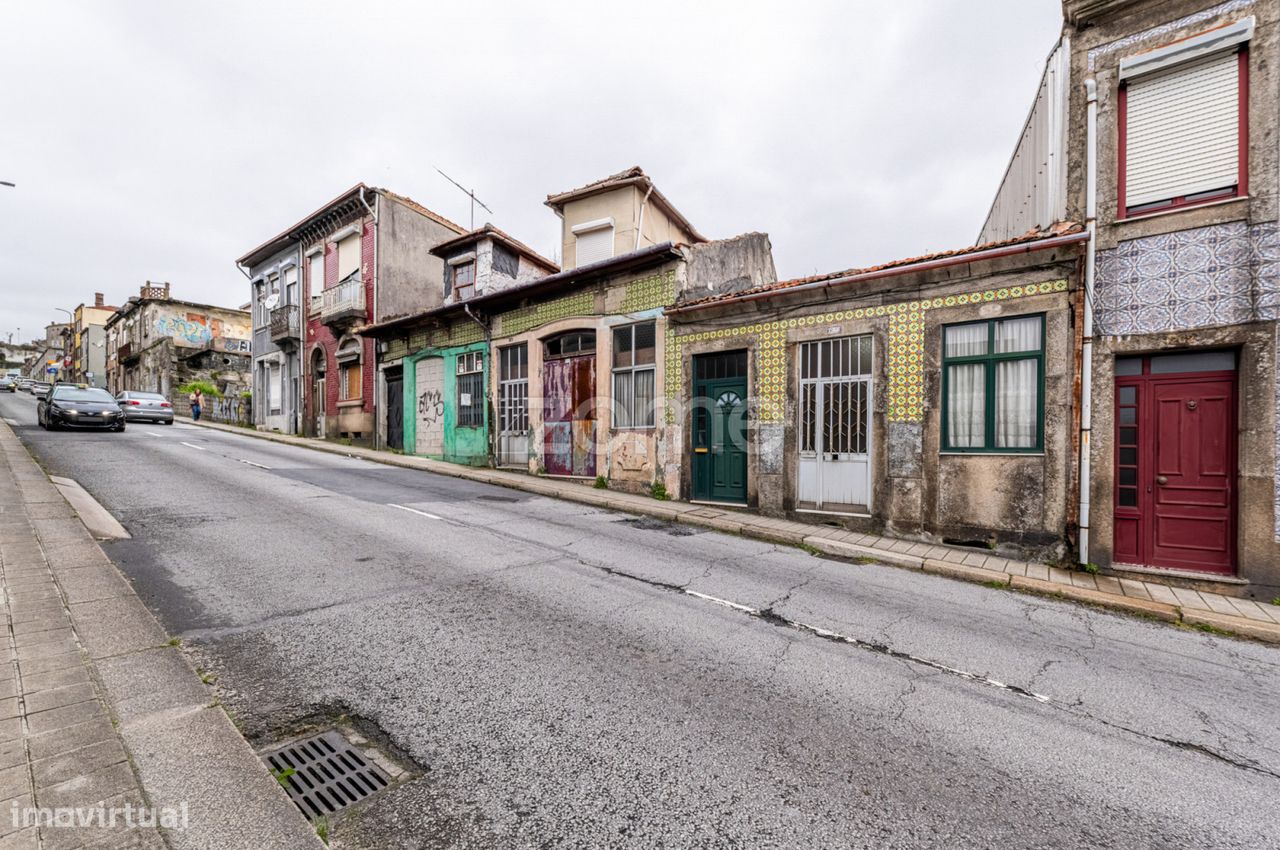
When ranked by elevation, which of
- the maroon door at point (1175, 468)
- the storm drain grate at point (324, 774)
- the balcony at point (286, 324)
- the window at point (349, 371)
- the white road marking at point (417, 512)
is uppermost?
the balcony at point (286, 324)

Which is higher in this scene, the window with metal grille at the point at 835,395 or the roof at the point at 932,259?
the roof at the point at 932,259

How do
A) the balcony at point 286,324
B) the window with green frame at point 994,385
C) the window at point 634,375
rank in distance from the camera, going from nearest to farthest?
the window with green frame at point 994,385, the window at point 634,375, the balcony at point 286,324

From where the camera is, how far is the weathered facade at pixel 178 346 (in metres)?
31.9

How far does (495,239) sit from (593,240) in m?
3.18

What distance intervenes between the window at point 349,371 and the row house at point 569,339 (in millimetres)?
1463

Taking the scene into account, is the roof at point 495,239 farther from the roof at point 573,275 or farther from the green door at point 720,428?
the green door at point 720,428

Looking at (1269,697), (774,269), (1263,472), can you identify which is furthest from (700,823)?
(774,269)

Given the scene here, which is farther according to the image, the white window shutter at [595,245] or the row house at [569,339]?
the white window shutter at [595,245]

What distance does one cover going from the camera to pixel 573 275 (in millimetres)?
12078

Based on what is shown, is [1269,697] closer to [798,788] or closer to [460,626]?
[798,788]

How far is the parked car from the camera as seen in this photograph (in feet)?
68.2

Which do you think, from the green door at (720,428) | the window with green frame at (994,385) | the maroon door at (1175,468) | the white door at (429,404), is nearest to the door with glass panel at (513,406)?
the white door at (429,404)

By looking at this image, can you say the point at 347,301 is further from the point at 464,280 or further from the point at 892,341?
the point at 892,341

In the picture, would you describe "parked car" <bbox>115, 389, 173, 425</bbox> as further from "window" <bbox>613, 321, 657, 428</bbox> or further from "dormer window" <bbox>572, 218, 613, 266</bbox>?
"window" <bbox>613, 321, 657, 428</bbox>
